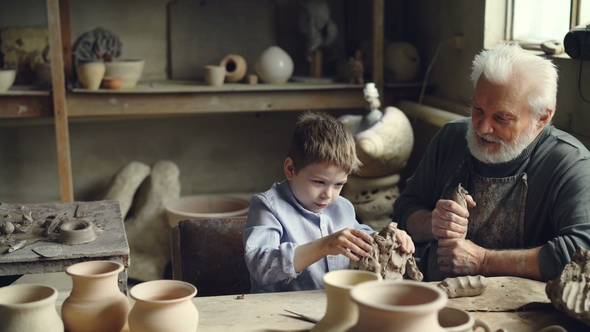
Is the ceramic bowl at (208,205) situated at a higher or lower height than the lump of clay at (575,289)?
lower

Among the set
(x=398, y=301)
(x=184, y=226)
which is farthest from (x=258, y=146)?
(x=398, y=301)

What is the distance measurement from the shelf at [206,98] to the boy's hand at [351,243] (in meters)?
2.95

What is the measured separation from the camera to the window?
328 cm

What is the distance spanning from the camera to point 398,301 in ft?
4.33

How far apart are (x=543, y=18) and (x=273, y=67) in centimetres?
199

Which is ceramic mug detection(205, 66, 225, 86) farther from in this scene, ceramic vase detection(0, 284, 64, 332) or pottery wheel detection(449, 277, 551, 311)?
ceramic vase detection(0, 284, 64, 332)

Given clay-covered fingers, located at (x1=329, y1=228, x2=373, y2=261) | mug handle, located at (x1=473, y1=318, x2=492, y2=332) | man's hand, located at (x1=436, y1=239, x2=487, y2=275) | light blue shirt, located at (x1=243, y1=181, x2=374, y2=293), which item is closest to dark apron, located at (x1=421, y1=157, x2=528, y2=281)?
man's hand, located at (x1=436, y1=239, x2=487, y2=275)

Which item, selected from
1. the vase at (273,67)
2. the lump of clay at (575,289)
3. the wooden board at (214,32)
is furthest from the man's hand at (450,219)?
the wooden board at (214,32)

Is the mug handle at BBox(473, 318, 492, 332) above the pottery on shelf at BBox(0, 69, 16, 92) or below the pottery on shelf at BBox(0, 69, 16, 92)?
below

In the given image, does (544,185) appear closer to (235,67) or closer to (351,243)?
(351,243)

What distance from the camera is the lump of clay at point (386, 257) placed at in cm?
187

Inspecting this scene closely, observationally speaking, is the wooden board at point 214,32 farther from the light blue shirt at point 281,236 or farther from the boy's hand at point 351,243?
the boy's hand at point 351,243

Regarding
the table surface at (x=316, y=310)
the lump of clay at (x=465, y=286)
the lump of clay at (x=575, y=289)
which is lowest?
the table surface at (x=316, y=310)

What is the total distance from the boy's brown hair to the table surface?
1.39 feet
